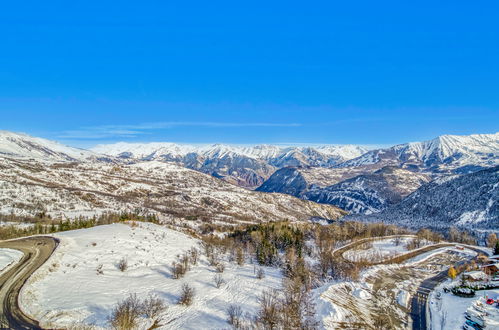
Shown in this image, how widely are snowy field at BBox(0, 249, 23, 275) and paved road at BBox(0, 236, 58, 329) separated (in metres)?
0.69

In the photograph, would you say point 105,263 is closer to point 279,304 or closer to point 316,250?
point 279,304

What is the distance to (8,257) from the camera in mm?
43750

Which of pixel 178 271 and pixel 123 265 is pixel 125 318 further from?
pixel 123 265

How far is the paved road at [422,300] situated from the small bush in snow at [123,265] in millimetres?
49043

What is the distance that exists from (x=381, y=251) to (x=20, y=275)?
111 meters

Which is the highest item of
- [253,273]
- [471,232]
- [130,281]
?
[130,281]

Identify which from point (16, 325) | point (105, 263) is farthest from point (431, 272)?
point (16, 325)

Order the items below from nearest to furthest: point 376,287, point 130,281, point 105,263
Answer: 1. point 130,281
2. point 105,263
3. point 376,287

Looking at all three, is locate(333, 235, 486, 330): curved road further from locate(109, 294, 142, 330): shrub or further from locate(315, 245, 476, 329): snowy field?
locate(109, 294, 142, 330): shrub

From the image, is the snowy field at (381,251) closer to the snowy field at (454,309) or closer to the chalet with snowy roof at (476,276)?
the chalet with snowy roof at (476,276)

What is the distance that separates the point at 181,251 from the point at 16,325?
132ft

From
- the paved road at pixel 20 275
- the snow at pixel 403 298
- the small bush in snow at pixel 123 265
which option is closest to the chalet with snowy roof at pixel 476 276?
the snow at pixel 403 298

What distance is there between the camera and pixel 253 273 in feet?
201

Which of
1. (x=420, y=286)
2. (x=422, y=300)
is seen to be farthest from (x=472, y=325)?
(x=420, y=286)
